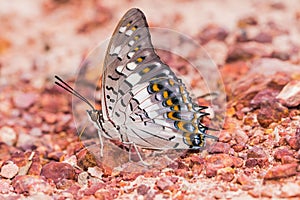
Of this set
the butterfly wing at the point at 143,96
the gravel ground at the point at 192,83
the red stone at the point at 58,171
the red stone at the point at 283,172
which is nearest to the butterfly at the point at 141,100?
the butterfly wing at the point at 143,96

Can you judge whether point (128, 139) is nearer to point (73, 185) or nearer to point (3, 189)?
point (73, 185)

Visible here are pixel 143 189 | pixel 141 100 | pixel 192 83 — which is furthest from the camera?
pixel 192 83

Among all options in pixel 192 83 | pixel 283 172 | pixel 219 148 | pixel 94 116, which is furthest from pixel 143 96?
pixel 192 83

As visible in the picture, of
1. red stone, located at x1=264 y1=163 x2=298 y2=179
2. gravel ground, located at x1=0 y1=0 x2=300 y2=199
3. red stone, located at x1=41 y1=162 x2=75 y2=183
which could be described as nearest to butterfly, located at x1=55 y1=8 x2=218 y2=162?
gravel ground, located at x1=0 y1=0 x2=300 y2=199

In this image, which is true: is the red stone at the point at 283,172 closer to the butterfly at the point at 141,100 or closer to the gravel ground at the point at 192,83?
the gravel ground at the point at 192,83

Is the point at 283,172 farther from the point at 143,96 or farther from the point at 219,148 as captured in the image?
the point at 143,96

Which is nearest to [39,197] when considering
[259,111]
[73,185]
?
[73,185]
